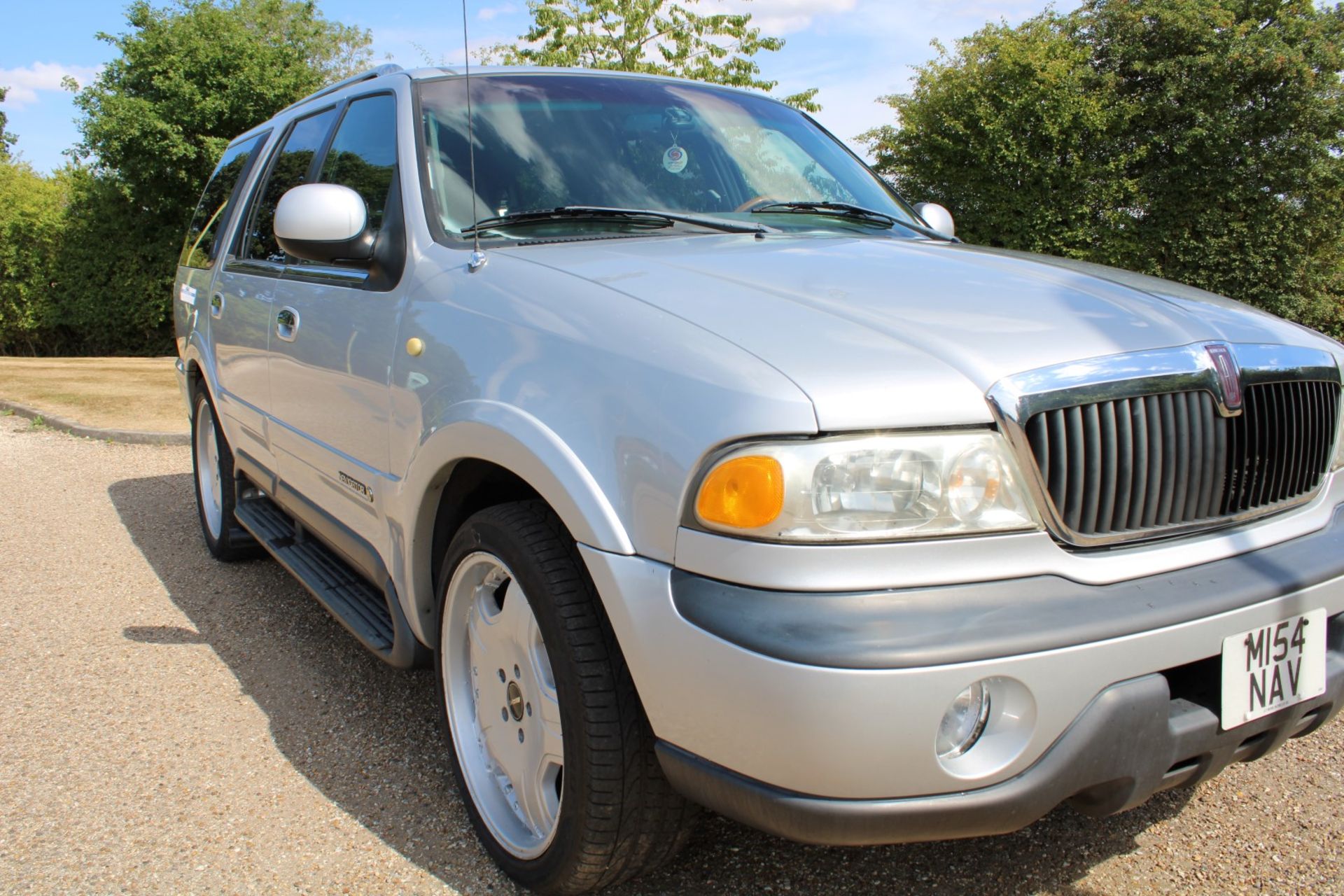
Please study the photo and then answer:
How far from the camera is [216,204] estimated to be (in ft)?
17.0

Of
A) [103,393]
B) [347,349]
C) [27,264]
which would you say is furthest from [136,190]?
[347,349]

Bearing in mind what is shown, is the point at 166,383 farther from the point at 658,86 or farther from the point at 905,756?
the point at 905,756

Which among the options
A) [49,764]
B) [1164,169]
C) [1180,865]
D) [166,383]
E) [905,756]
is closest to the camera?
[905,756]

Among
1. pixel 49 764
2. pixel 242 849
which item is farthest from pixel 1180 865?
pixel 49 764

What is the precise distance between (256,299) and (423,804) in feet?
6.79

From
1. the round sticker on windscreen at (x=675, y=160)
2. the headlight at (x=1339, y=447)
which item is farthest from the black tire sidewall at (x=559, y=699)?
the headlight at (x=1339, y=447)

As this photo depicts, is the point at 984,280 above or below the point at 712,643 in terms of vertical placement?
above

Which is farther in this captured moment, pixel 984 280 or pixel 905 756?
pixel 984 280

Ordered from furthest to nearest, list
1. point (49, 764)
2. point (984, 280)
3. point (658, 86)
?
point (658, 86) < point (49, 764) < point (984, 280)

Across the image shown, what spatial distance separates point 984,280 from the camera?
2.25 metres

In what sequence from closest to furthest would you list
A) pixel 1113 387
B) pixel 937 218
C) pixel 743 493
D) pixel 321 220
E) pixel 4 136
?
pixel 743 493, pixel 1113 387, pixel 321 220, pixel 937 218, pixel 4 136

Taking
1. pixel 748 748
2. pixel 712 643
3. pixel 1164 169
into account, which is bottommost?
pixel 748 748

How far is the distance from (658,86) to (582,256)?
129 cm

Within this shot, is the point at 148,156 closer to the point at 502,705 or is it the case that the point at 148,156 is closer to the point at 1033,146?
A: the point at 1033,146
